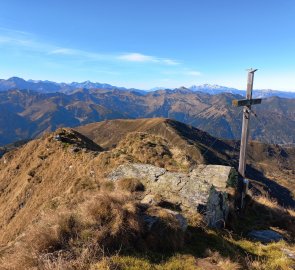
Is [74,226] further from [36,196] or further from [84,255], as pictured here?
[36,196]

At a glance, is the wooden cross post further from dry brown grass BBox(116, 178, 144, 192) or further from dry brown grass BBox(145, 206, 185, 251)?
dry brown grass BBox(145, 206, 185, 251)

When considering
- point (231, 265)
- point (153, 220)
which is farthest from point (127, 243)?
point (231, 265)

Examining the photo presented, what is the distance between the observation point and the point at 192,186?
1836 cm

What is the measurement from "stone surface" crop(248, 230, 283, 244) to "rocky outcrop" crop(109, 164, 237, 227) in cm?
175

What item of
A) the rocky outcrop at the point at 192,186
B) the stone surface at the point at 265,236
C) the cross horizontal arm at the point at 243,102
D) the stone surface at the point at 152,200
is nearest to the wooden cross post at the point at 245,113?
the cross horizontal arm at the point at 243,102

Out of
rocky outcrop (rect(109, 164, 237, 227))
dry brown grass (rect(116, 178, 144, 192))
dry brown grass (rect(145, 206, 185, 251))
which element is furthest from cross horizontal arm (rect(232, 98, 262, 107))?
dry brown grass (rect(145, 206, 185, 251))

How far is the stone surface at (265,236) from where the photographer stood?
57.6 feet

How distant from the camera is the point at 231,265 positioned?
11586 millimetres

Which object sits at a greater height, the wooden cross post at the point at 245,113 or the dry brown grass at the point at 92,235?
the wooden cross post at the point at 245,113

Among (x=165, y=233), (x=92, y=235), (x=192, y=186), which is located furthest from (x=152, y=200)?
(x=92, y=235)

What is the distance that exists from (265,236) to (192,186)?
190 inches

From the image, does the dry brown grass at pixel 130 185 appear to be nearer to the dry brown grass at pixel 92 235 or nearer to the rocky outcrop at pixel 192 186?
the rocky outcrop at pixel 192 186

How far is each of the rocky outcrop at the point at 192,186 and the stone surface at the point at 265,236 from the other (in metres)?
1.75

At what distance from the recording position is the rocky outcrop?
56.7 feet
